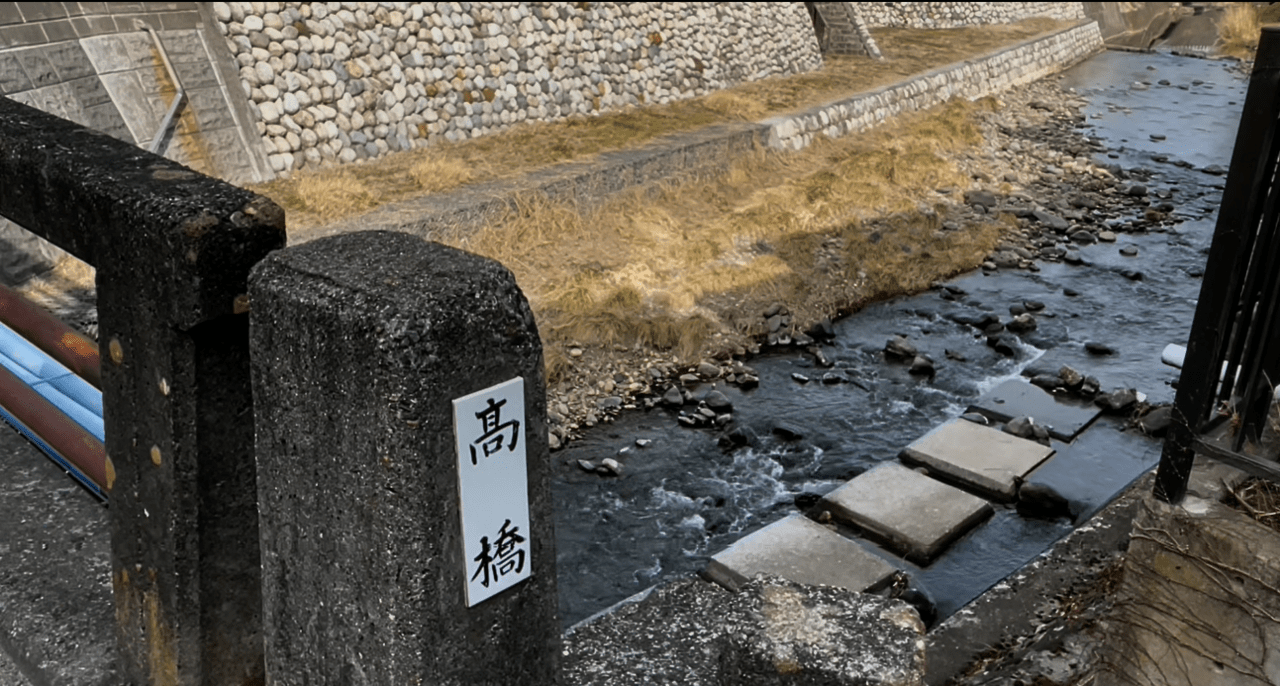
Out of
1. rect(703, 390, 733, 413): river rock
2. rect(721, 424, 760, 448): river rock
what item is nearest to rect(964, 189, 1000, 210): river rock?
rect(703, 390, 733, 413): river rock

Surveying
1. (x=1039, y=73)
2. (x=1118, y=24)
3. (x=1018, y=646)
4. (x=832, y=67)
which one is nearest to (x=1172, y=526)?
(x=1018, y=646)

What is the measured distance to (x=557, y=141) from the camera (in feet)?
34.0

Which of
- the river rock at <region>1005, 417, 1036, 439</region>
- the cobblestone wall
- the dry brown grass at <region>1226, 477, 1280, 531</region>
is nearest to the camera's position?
the dry brown grass at <region>1226, 477, 1280, 531</region>

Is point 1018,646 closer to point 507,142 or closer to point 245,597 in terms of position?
point 245,597

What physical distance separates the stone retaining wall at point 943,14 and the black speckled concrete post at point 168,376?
19326 mm

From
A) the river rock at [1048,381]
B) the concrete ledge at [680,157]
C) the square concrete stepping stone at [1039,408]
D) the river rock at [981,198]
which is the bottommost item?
the square concrete stepping stone at [1039,408]

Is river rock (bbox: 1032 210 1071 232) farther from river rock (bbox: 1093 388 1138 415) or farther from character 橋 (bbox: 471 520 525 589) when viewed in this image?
character 橋 (bbox: 471 520 525 589)

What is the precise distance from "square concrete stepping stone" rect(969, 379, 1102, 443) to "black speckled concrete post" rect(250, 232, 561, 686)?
18.5ft

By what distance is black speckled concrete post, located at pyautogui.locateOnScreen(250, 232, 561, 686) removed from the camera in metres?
1.35

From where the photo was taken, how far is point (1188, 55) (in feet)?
77.6

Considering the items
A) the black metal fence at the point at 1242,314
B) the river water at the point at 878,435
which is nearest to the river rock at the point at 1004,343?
the river water at the point at 878,435

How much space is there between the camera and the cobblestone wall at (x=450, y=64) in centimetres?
878

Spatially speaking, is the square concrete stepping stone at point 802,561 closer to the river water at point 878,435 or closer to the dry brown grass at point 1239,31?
the river water at point 878,435

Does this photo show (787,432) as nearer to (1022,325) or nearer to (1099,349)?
(1022,325)
